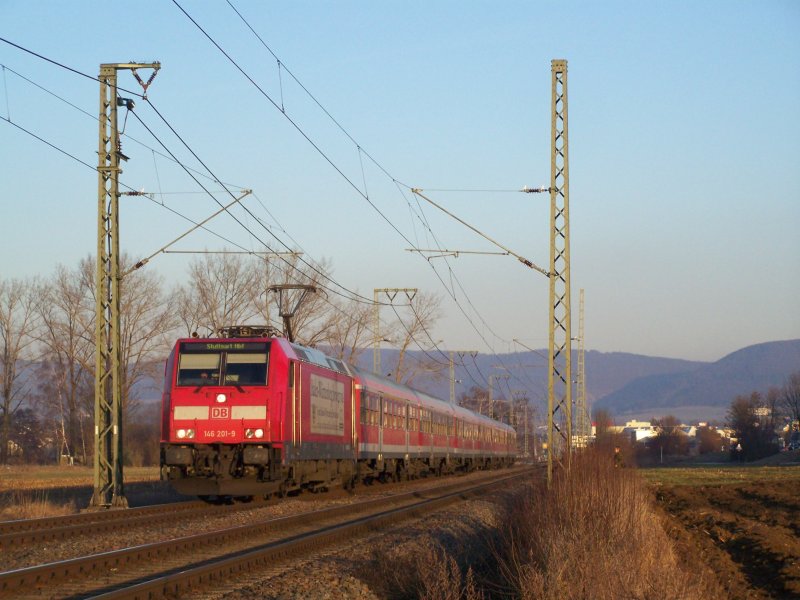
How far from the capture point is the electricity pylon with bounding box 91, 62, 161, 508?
23.5 metres

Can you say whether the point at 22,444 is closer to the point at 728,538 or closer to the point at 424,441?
the point at 424,441

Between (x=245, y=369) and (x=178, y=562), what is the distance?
8.48 meters

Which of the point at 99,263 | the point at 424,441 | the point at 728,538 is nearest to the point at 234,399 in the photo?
the point at 99,263

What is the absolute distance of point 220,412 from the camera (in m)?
22.6

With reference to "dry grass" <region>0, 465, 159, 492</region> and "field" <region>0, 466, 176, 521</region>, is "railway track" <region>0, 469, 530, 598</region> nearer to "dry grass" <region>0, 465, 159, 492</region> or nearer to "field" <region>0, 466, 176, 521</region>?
"field" <region>0, 466, 176, 521</region>

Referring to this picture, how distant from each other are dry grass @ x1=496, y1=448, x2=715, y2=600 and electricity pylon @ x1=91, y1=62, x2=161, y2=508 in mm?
9075

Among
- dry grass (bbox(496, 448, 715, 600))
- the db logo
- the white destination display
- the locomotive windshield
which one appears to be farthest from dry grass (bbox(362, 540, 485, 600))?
the white destination display

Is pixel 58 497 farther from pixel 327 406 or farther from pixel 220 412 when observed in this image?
pixel 220 412

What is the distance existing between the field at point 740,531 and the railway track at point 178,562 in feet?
19.4

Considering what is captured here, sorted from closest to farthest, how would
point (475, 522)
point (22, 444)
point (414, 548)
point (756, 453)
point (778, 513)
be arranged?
1. point (414, 548)
2. point (475, 522)
3. point (778, 513)
4. point (22, 444)
5. point (756, 453)

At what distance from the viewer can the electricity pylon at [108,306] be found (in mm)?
23500

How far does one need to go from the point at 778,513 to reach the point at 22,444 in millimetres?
78123

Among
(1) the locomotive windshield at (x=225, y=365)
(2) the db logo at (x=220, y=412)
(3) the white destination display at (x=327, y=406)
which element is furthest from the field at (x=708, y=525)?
(3) the white destination display at (x=327, y=406)

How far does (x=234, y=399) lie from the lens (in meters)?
22.6
